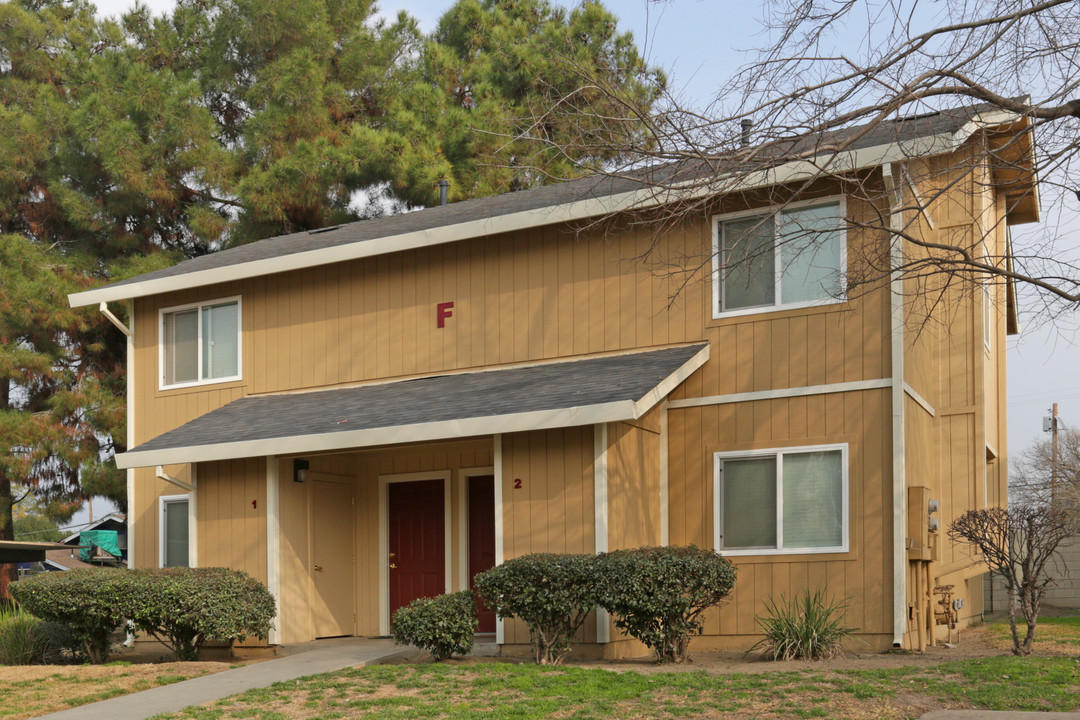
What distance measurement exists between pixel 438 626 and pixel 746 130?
5.79m

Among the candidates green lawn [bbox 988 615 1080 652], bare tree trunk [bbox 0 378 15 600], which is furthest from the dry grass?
bare tree trunk [bbox 0 378 15 600]

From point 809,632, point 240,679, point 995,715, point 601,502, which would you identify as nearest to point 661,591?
point 601,502

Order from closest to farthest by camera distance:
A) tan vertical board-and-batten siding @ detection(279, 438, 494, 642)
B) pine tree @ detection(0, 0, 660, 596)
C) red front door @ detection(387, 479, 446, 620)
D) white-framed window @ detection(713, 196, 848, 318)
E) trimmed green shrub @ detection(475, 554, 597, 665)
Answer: trimmed green shrub @ detection(475, 554, 597, 665) → white-framed window @ detection(713, 196, 848, 318) → tan vertical board-and-batten siding @ detection(279, 438, 494, 642) → red front door @ detection(387, 479, 446, 620) → pine tree @ detection(0, 0, 660, 596)

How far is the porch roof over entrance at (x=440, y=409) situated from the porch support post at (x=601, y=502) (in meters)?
0.50

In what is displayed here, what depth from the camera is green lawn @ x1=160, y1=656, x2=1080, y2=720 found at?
27.6 ft

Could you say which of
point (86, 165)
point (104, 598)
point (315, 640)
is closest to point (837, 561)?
point (315, 640)

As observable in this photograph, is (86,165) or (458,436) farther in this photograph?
(86,165)

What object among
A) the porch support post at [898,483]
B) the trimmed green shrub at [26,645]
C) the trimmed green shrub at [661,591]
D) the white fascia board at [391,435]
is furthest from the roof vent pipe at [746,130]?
the trimmed green shrub at [26,645]

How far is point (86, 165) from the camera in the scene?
961 inches

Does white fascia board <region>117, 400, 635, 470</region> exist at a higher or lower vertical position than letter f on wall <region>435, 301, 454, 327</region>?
lower

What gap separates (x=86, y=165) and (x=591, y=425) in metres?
16.9

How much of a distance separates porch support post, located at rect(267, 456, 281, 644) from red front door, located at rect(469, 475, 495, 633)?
2.39 metres

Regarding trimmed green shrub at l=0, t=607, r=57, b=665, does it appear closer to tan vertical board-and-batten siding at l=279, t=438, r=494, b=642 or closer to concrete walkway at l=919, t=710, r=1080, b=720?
tan vertical board-and-batten siding at l=279, t=438, r=494, b=642

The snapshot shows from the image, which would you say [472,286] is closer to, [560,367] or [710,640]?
[560,367]
